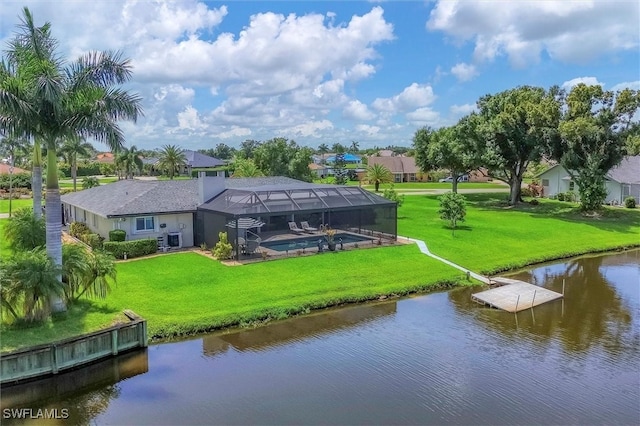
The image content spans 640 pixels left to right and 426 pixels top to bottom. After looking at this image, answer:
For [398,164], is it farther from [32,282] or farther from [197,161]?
[32,282]

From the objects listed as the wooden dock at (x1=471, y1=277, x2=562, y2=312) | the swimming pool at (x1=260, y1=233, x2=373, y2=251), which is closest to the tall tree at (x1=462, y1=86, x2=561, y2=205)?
the swimming pool at (x1=260, y1=233, x2=373, y2=251)

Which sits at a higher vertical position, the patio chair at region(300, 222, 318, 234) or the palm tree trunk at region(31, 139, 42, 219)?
the palm tree trunk at region(31, 139, 42, 219)

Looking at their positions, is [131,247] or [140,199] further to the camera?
[140,199]

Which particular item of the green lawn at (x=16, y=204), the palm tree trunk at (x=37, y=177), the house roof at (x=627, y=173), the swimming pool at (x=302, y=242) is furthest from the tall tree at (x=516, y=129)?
the green lawn at (x=16, y=204)

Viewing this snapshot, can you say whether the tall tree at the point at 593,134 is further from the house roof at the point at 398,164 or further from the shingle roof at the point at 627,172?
the house roof at the point at 398,164

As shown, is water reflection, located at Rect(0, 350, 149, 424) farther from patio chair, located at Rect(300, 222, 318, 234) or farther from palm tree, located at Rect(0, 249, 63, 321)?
patio chair, located at Rect(300, 222, 318, 234)

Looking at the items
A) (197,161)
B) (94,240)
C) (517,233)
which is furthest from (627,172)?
(197,161)
